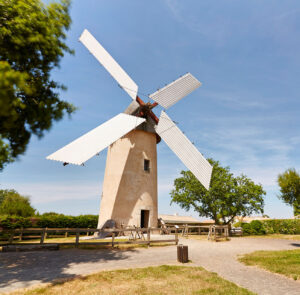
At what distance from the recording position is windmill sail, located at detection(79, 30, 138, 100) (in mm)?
18922

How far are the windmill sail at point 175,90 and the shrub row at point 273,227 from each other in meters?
20.7

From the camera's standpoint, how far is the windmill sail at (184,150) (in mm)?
16094

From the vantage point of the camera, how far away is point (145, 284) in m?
5.69

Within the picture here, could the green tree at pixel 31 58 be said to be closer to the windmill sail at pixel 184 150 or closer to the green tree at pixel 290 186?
the windmill sail at pixel 184 150

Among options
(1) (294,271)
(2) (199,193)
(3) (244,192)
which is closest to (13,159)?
(1) (294,271)

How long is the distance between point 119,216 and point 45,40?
1391cm

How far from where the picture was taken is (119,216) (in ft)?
55.4

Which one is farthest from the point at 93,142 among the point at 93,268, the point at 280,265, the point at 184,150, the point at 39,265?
the point at 280,265

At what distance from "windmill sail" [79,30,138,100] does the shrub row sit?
23127 mm

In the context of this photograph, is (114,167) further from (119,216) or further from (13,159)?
(13,159)

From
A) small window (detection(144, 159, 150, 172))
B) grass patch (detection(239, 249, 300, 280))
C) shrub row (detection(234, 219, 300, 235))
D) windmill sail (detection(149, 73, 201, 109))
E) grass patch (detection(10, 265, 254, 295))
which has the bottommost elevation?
grass patch (detection(239, 249, 300, 280))

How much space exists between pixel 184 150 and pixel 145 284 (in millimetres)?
12155

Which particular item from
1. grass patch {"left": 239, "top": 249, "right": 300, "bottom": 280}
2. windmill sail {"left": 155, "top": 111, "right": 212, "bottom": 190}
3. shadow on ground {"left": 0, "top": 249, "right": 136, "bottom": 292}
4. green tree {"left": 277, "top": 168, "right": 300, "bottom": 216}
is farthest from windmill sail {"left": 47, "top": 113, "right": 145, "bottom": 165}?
green tree {"left": 277, "top": 168, "right": 300, "bottom": 216}

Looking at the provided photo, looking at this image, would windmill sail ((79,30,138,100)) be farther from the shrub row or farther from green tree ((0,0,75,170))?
the shrub row
